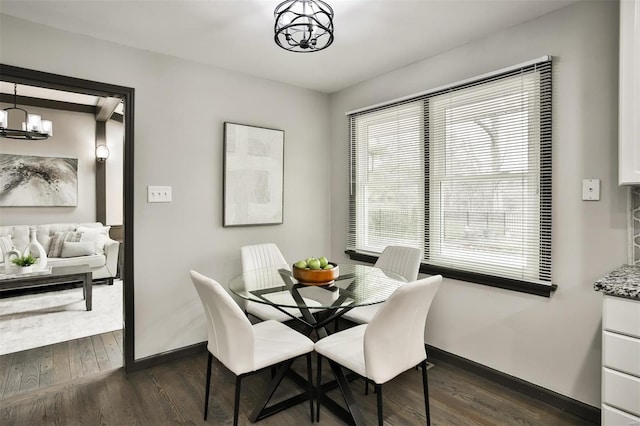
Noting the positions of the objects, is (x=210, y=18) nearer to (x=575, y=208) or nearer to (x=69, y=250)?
(x=575, y=208)

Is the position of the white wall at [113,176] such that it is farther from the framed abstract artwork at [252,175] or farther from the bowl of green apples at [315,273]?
the bowl of green apples at [315,273]

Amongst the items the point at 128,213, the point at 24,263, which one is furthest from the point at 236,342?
the point at 24,263

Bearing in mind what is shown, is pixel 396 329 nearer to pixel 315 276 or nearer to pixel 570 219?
pixel 315 276

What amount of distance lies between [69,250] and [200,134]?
3550mm

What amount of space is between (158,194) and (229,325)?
1477 mm

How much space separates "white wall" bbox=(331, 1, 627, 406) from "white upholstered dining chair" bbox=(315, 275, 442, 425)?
33.9 inches

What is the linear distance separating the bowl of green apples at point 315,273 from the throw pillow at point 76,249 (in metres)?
4.36

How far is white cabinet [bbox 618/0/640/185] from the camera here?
5.67 feet

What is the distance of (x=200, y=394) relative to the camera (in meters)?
2.38

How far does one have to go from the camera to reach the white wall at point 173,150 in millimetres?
2496

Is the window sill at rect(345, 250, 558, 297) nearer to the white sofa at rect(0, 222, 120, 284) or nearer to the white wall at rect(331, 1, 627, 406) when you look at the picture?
the white wall at rect(331, 1, 627, 406)

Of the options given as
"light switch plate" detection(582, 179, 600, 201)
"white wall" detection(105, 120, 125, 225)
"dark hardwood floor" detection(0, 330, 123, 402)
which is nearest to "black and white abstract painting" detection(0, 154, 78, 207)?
"white wall" detection(105, 120, 125, 225)

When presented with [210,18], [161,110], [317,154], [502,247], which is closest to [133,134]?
[161,110]

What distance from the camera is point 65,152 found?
5777mm
